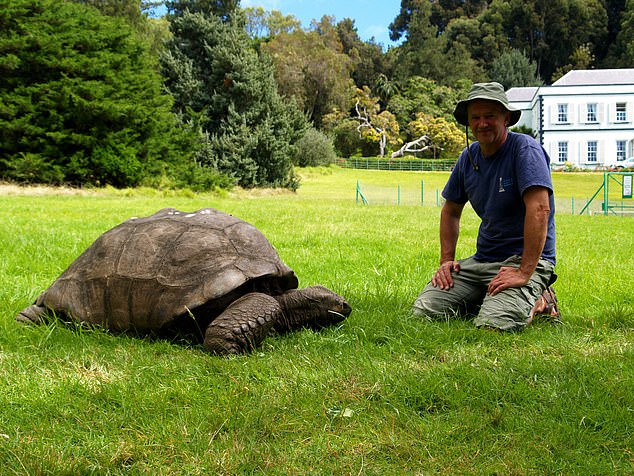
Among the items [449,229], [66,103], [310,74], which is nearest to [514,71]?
[310,74]

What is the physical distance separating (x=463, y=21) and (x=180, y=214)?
89652 millimetres

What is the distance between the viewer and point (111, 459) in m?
2.19

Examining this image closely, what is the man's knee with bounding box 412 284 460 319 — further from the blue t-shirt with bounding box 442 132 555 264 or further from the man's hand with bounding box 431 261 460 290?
the blue t-shirt with bounding box 442 132 555 264

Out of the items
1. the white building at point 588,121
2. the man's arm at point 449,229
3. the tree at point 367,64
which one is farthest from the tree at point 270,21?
the man's arm at point 449,229

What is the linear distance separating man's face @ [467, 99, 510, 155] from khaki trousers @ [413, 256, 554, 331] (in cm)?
89

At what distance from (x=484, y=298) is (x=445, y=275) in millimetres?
347

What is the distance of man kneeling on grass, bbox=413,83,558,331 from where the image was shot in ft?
13.2

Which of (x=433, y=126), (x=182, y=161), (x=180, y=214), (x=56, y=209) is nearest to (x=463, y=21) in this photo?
(x=433, y=126)

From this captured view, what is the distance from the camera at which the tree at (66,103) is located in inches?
792

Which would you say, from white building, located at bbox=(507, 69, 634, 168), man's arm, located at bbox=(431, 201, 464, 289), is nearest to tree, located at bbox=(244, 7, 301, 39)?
white building, located at bbox=(507, 69, 634, 168)

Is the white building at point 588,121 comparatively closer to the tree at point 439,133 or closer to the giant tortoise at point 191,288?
the tree at point 439,133

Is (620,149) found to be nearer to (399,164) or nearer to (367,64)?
(399,164)

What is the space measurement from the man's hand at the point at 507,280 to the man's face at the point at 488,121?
3.09ft

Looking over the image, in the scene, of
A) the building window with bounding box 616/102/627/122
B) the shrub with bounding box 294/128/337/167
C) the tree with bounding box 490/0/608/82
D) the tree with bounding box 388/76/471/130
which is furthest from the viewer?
the tree with bounding box 490/0/608/82
